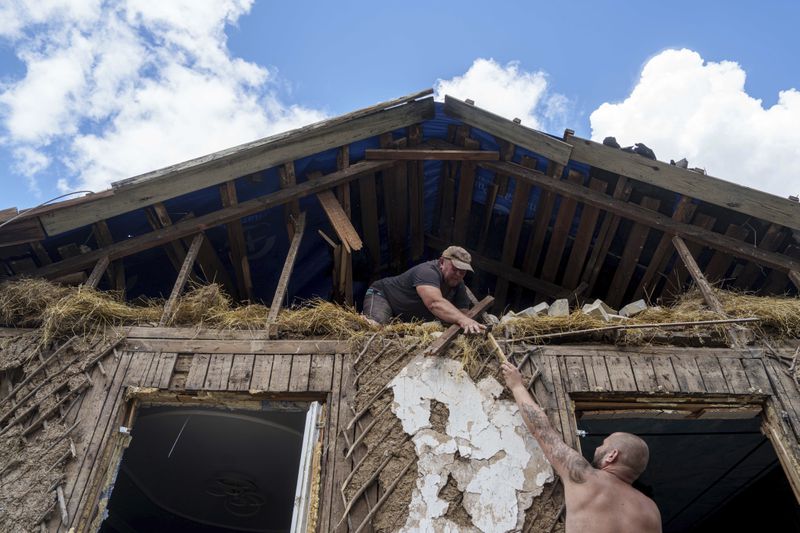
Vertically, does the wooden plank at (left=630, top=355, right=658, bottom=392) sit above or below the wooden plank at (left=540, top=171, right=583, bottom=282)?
below

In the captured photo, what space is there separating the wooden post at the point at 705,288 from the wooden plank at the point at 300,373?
144 inches

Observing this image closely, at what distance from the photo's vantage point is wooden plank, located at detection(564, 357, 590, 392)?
4.42m

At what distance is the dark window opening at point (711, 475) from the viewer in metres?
5.96

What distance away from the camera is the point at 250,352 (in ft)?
15.5

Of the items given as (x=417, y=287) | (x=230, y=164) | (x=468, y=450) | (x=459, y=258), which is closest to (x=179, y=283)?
(x=230, y=164)

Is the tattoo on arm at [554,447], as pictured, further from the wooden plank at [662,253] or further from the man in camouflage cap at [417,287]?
the wooden plank at [662,253]

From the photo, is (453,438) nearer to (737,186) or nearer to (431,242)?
(737,186)

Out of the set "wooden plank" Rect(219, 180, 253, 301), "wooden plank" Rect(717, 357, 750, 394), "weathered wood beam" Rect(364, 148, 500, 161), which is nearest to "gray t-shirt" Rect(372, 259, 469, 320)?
"weathered wood beam" Rect(364, 148, 500, 161)

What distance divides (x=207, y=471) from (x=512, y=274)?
192 inches

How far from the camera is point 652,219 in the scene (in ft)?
20.1

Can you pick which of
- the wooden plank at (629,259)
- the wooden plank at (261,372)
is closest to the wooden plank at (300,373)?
the wooden plank at (261,372)

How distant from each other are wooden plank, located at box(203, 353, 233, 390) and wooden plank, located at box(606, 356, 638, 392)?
3133 mm

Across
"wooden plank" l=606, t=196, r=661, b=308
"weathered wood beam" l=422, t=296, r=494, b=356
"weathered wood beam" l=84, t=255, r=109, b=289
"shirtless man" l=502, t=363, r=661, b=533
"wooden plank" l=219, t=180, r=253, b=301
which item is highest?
"wooden plank" l=606, t=196, r=661, b=308

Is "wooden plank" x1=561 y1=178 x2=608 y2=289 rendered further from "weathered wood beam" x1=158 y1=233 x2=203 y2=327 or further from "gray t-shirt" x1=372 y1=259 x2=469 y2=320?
"weathered wood beam" x1=158 y1=233 x2=203 y2=327
